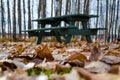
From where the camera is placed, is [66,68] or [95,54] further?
[95,54]

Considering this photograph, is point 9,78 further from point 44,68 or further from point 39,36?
point 39,36

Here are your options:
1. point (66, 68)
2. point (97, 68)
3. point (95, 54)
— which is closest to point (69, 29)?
point (95, 54)

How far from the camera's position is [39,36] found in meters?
9.19

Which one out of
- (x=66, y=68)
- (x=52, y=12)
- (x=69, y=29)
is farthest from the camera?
(x=52, y=12)

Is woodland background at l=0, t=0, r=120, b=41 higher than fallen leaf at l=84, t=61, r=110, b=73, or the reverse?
woodland background at l=0, t=0, r=120, b=41

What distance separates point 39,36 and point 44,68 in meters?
7.85

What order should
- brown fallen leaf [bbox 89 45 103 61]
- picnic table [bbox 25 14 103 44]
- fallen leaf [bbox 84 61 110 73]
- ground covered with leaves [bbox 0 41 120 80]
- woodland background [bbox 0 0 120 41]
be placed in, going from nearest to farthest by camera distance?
ground covered with leaves [bbox 0 41 120 80] → fallen leaf [bbox 84 61 110 73] → brown fallen leaf [bbox 89 45 103 61] → picnic table [bbox 25 14 103 44] → woodland background [bbox 0 0 120 41]

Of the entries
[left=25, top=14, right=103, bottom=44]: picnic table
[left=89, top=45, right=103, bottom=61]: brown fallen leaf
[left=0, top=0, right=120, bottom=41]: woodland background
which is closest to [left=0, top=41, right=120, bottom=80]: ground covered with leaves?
[left=89, top=45, right=103, bottom=61]: brown fallen leaf

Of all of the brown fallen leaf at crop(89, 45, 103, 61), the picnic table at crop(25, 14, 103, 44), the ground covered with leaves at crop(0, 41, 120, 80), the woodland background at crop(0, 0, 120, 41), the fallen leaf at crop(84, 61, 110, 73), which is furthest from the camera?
the woodland background at crop(0, 0, 120, 41)

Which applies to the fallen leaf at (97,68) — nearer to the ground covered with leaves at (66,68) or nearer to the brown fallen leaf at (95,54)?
the ground covered with leaves at (66,68)

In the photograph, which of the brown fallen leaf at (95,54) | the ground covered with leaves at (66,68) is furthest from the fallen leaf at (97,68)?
the brown fallen leaf at (95,54)

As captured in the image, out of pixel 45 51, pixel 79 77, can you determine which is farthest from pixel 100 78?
pixel 45 51

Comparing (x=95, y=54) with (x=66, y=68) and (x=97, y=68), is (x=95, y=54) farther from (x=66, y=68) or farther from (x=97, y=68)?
(x=97, y=68)

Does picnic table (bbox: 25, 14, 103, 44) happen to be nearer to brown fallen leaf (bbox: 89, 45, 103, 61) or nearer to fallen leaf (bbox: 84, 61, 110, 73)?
brown fallen leaf (bbox: 89, 45, 103, 61)
